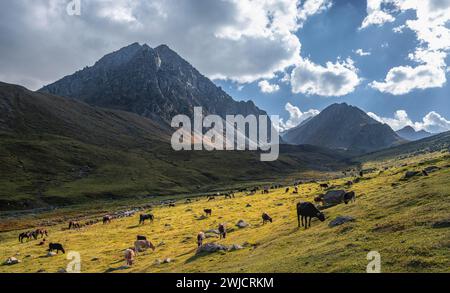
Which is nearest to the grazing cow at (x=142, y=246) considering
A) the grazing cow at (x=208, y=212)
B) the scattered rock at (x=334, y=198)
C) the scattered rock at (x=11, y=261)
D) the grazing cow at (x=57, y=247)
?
the grazing cow at (x=57, y=247)

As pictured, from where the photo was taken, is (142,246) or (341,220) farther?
(142,246)

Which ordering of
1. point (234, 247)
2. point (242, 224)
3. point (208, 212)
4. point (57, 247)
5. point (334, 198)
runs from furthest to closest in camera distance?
point (208, 212)
point (242, 224)
point (334, 198)
point (57, 247)
point (234, 247)

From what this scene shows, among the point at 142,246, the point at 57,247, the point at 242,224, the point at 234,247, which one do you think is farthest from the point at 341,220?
the point at 57,247

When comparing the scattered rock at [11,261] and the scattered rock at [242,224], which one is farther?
the scattered rock at [242,224]

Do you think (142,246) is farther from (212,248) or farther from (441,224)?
(441,224)

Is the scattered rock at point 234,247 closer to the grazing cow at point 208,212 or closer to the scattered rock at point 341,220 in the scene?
the scattered rock at point 341,220

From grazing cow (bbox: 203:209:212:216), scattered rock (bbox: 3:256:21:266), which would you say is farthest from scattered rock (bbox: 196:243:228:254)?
grazing cow (bbox: 203:209:212:216)

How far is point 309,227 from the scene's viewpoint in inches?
1391

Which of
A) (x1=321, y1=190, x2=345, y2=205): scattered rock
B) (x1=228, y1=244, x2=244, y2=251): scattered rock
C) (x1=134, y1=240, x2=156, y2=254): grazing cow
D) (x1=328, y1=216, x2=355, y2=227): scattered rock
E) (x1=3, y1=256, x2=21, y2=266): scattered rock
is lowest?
(x1=3, y1=256, x2=21, y2=266): scattered rock

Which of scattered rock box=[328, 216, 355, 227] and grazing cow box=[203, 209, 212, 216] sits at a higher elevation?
scattered rock box=[328, 216, 355, 227]

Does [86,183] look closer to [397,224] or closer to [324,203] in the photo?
[324,203]

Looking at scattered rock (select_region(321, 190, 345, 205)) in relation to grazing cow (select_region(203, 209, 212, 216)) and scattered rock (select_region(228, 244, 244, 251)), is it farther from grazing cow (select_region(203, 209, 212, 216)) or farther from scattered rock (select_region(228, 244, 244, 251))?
grazing cow (select_region(203, 209, 212, 216))
